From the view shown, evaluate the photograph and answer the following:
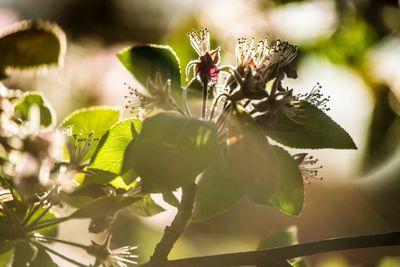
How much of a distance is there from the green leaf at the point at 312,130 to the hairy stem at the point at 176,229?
0.10 m

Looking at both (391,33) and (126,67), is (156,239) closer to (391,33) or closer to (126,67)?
(391,33)

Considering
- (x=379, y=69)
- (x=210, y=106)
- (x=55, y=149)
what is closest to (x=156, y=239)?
(x=379, y=69)

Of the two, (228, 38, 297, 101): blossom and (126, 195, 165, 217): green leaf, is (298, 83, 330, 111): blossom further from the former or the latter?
(126, 195, 165, 217): green leaf

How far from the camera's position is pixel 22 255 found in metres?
0.71

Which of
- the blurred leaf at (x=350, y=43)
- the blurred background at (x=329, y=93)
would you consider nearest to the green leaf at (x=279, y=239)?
the blurred background at (x=329, y=93)

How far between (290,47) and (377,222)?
2.49 ft

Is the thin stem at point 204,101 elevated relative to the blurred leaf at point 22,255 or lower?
elevated

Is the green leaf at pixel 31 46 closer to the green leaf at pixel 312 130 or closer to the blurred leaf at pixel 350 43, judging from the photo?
the green leaf at pixel 312 130

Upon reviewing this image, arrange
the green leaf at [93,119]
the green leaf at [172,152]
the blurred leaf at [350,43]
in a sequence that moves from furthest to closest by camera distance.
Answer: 1. the blurred leaf at [350,43]
2. the green leaf at [93,119]
3. the green leaf at [172,152]

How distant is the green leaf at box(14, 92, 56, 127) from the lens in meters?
0.79

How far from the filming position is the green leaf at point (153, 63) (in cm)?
73

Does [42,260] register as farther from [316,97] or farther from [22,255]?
[316,97]

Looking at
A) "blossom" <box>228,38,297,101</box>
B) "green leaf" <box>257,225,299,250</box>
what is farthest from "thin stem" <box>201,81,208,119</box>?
"green leaf" <box>257,225,299,250</box>

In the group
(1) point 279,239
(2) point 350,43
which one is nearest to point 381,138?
(2) point 350,43
